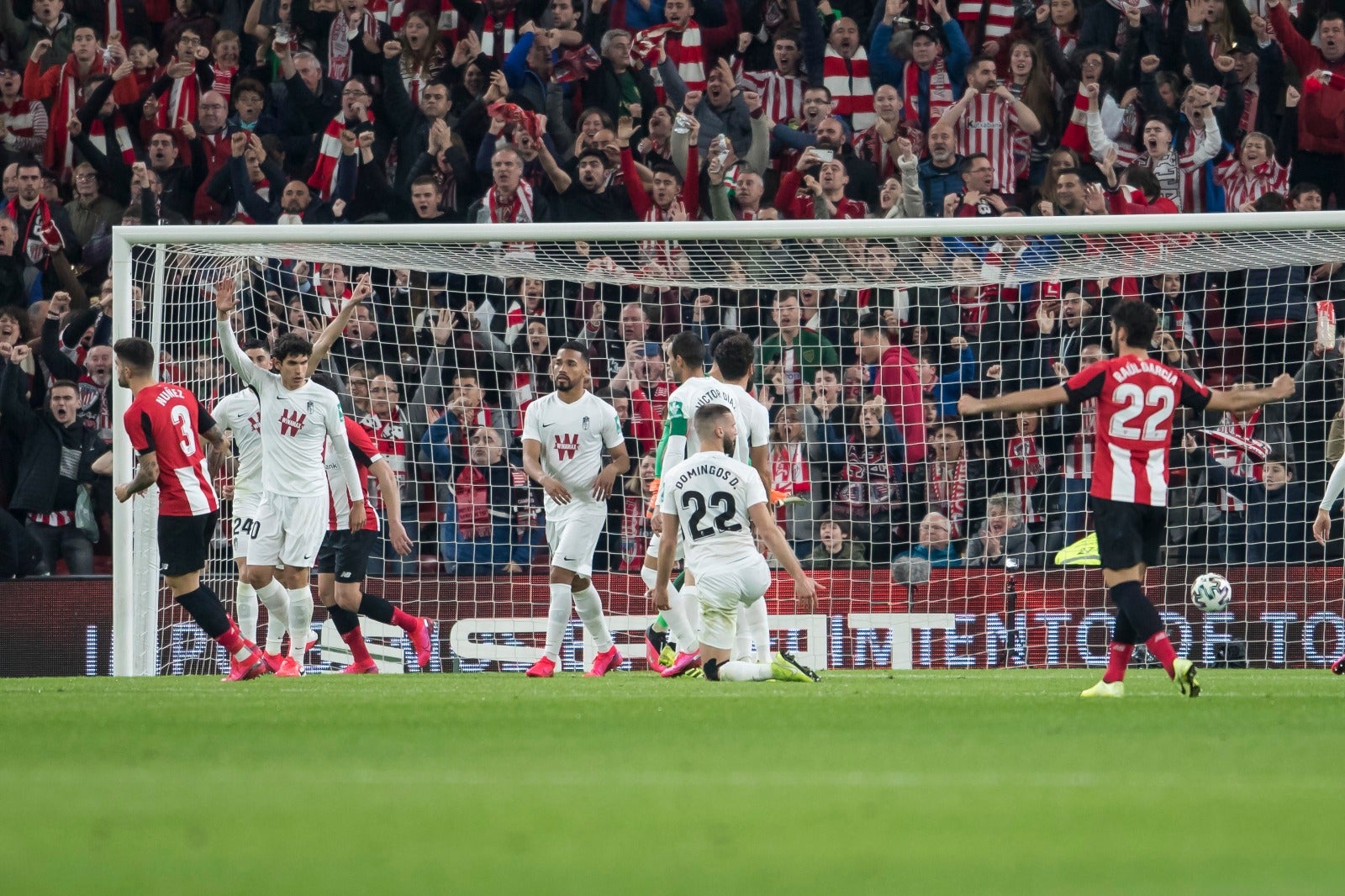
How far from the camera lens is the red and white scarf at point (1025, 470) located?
1391cm

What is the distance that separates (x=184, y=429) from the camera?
11.5 meters

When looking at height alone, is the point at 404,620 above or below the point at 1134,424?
below

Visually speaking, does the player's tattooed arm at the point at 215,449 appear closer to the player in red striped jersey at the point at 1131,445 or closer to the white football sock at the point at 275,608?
the white football sock at the point at 275,608

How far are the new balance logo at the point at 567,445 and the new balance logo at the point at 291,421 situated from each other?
5.68 feet

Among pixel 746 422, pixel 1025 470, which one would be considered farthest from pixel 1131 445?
pixel 1025 470

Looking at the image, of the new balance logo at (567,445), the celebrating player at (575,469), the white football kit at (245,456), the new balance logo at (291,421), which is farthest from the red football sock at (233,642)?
the new balance logo at (567,445)

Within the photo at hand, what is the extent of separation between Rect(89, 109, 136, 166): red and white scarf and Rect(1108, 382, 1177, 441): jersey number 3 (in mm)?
11945

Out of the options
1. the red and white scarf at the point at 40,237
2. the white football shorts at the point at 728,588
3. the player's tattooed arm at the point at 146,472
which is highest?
the red and white scarf at the point at 40,237

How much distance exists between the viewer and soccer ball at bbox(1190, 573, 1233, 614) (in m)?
13.1

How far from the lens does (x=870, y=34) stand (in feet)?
55.5

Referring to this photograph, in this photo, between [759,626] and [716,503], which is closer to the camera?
[716,503]

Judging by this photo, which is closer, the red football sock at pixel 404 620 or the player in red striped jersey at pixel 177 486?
the player in red striped jersey at pixel 177 486

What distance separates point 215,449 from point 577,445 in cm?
249

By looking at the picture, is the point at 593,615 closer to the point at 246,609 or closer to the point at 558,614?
the point at 558,614
